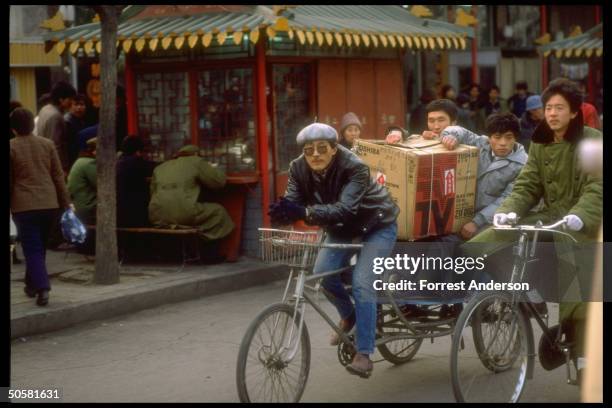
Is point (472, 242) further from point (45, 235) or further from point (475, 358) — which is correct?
point (45, 235)

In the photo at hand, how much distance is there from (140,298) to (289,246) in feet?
13.7

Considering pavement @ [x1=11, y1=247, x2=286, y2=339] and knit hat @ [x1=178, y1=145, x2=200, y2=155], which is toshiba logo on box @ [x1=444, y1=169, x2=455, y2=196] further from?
knit hat @ [x1=178, y1=145, x2=200, y2=155]

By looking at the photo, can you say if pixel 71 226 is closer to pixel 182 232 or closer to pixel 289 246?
pixel 182 232

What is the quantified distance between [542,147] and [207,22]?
5634 millimetres

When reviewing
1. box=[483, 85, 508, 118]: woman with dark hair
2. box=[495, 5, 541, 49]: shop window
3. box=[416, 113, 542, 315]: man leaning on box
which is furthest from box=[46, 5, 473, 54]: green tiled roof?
box=[495, 5, 541, 49]: shop window

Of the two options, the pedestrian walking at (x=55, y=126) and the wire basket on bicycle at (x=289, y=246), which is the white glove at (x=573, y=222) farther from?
the pedestrian walking at (x=55, y=126)

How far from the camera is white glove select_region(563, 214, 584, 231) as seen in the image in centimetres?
570

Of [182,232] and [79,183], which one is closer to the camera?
[182,232]

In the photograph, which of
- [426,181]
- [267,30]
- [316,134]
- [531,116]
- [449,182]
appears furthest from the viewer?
[531,116]

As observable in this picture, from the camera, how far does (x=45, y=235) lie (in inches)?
366

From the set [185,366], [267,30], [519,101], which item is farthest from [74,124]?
[519,101]

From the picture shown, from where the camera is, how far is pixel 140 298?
9.66m
